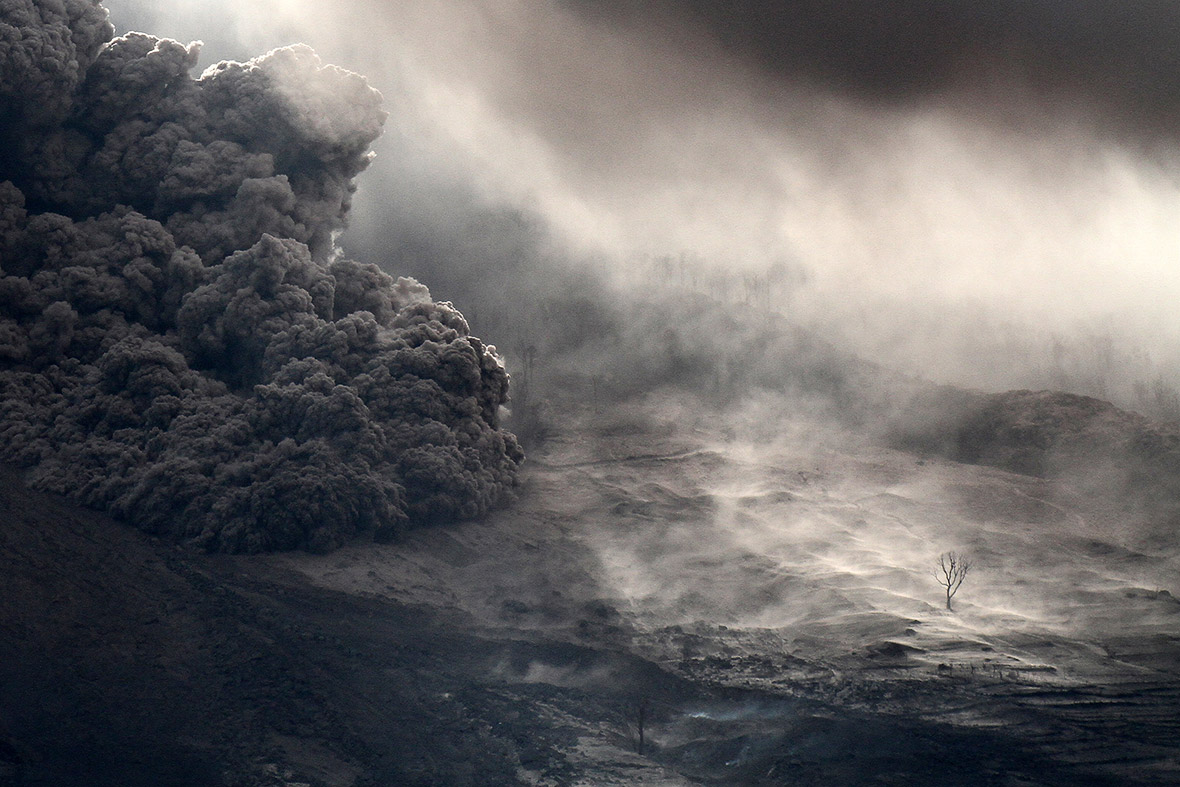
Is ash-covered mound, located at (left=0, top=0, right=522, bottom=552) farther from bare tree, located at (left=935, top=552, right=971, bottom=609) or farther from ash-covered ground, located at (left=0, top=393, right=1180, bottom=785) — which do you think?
bare tree, located at (left=935, top=552, right=971, bottom=609)

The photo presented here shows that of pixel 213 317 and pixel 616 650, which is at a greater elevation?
pixel 213 317

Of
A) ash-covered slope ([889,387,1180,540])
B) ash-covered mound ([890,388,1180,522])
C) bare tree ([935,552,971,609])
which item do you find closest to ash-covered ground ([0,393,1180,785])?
bare tree ([935,552,971,609])

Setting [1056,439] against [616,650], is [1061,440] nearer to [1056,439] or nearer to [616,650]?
[1056,439]

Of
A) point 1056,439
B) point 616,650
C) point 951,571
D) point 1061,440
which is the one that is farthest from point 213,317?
point 1061,440

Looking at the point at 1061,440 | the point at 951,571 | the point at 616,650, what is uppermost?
the point at 1061,440

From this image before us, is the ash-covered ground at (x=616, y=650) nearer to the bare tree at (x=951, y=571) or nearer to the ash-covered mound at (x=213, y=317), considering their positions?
the bare tree at (x=951, y=571)

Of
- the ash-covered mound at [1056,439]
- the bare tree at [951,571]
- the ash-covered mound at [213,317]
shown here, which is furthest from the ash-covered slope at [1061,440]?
the ash-covered mound at [213,317]
